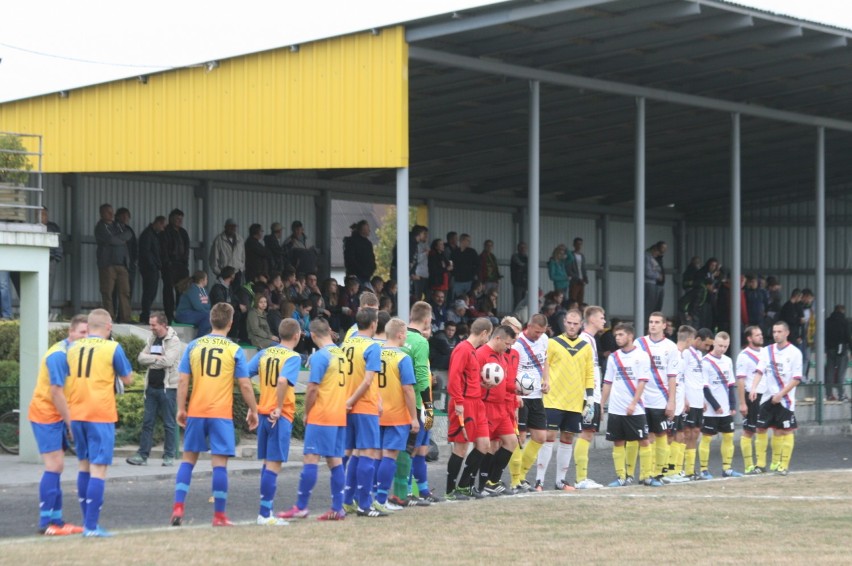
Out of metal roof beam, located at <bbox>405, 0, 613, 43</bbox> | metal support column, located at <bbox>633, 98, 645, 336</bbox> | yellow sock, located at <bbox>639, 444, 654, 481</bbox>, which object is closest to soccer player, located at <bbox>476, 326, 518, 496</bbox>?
yellow sock, located at <bbox>639, 444, 654, 481</bbox>

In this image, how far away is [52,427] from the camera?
12.2 meters

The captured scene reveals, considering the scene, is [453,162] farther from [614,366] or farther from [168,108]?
[614,366]

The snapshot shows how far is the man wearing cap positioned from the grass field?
12.1m

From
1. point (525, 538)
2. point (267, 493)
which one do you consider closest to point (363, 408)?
point (267, 493)

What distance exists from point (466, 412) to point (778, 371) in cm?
622

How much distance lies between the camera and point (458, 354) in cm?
1473

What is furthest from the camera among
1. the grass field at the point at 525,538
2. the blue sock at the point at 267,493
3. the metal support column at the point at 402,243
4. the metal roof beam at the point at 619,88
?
the metal roof beam at the point at 619,88

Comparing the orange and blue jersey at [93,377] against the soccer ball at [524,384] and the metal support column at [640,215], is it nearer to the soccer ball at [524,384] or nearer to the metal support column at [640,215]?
the soccer ball at [524,384]

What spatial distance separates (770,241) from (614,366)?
91.1 feet

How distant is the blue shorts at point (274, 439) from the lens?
502 inches

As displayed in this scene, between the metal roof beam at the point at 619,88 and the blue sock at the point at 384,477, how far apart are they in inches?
352

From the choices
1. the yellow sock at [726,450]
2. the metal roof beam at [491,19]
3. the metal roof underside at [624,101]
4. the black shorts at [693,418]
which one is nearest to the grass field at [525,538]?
the black shorts at [693,418]

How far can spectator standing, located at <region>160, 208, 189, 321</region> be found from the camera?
25375mm

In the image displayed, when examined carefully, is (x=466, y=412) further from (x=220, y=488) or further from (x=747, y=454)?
(x=747, y=454)
